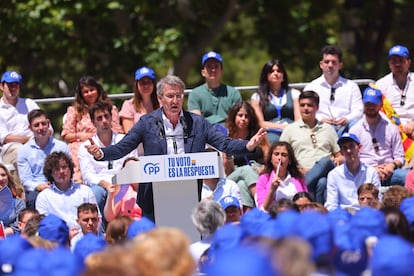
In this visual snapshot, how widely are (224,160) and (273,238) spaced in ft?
18.7

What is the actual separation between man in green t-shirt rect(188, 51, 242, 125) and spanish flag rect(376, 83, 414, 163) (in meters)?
1.56

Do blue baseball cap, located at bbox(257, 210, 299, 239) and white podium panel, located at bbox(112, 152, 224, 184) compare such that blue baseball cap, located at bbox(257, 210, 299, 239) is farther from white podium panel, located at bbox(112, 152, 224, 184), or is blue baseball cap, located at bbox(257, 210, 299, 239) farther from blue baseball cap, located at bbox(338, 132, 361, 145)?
blue baseball cap, located at bbox(338, 132, 361, 145)

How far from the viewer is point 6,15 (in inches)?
665

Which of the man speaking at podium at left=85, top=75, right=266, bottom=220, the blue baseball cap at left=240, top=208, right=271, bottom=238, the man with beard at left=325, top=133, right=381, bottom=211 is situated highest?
the man speaking at podium at left=85, top=75, right=266, bottom=220

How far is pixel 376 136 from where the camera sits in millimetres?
11398

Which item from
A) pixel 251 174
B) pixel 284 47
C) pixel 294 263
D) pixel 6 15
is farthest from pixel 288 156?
pixel 284 47

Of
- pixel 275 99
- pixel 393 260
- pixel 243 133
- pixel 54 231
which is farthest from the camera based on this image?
pixel 275 99

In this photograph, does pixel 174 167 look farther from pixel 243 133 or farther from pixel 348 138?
pixel 243 133

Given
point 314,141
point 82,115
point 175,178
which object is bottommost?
point 175,178

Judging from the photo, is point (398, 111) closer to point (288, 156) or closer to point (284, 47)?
point (288, 156)

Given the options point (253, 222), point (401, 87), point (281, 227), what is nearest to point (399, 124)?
point (401, 87)

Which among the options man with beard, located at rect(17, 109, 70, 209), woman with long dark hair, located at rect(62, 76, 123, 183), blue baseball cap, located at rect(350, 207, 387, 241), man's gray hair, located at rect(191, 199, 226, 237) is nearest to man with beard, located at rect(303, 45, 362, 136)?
woman with long dark hair, located at rect(62, 76, 123, 183)

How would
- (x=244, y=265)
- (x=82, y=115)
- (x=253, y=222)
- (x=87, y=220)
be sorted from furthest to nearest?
1. (x=82, y=115)
2. (x=87, y=220)
3. (x=253, y=222)
4. (x=244, y=265)

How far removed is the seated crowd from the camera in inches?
287
